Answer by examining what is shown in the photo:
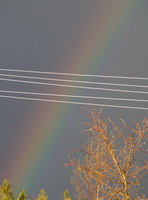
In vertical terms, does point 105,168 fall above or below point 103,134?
below

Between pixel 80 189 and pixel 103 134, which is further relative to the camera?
pixel 80 189

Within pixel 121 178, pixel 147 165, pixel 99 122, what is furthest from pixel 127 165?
pixel 99 122

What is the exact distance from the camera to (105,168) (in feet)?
12.2

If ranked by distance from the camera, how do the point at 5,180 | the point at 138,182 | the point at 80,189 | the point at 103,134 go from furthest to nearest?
1. the point at 5,180
2. the point at 80,189
3. the point at 103,134
4. the point at 138,182

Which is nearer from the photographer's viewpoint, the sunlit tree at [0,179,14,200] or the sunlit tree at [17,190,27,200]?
the sunlit tree at [0,179,14,200]

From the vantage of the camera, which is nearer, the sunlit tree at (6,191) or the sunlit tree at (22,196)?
the sunlit tree at (6,191)

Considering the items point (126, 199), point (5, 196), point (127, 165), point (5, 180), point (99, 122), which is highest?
point (5, 180)

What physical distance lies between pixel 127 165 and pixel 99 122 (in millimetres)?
759

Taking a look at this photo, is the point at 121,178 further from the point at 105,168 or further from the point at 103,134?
the point at 103,134

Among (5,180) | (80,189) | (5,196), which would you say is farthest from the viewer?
(5,180)

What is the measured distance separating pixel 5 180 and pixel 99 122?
2304 cm

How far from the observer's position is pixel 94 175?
12.9 ft

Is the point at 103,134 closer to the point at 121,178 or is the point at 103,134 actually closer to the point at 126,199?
the point at 121,178

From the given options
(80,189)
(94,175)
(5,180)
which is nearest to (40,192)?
(5,180)
